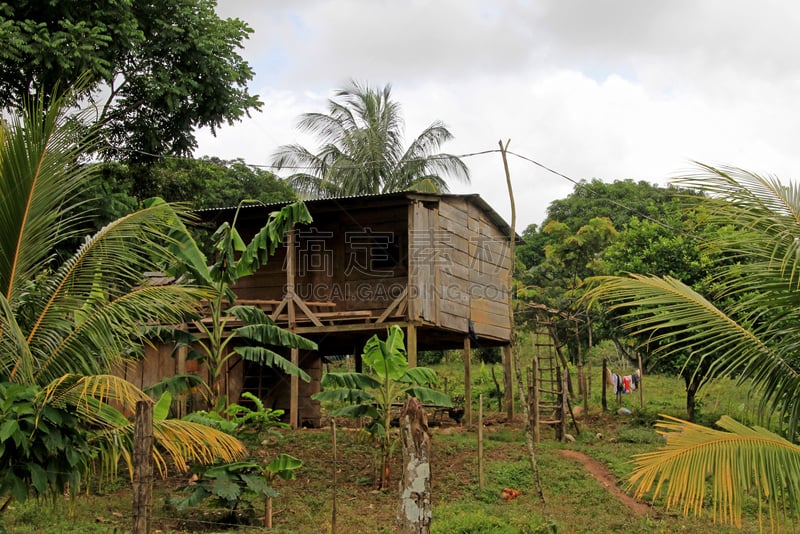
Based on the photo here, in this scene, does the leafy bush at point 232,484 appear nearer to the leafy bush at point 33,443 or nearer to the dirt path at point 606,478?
the leafy bush at point 33,443

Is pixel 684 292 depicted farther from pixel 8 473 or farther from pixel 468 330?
pixel 468 330

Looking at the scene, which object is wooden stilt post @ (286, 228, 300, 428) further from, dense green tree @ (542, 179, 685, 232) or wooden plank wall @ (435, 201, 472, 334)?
dense green tree @ (542, 179, 685, 232)

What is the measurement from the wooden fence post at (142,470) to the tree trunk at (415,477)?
6.37ft

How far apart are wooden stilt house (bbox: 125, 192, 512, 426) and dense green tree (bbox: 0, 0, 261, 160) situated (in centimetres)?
217

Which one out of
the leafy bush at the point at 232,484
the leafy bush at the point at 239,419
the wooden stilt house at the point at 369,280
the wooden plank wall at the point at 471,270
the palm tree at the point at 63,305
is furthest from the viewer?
the wooden plank wall at the point at 471,270

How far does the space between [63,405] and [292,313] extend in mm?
10694

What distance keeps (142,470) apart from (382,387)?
7.87m

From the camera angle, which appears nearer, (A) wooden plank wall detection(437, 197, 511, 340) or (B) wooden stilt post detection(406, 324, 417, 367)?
(B) wooden stilt post detection(406, 324, 417, 367)

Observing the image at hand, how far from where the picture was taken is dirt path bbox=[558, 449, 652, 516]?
41.7 ft

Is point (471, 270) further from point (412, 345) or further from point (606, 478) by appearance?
point (606, 478)

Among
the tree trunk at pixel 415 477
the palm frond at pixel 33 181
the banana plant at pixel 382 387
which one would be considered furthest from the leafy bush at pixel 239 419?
the tree trunk at pixel 415 477

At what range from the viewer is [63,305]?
22.6ft

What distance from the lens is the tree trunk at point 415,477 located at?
6.43 m

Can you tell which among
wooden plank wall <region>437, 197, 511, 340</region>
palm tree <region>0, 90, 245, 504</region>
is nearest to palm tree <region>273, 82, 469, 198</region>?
wooden plank wall <region>437, 197, 511, 340</region>
